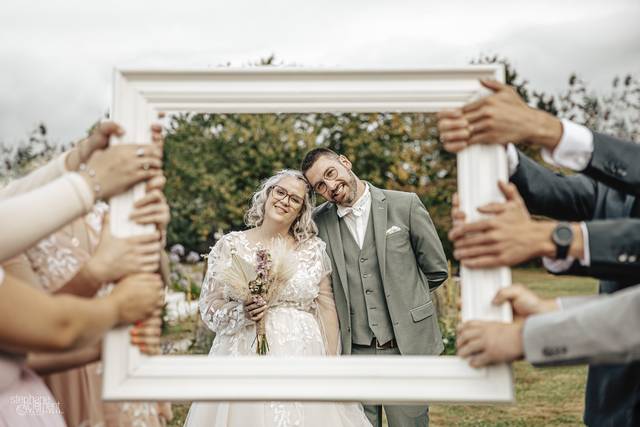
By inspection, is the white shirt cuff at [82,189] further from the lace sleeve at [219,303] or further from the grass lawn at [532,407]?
the grass lawn at [532,407]

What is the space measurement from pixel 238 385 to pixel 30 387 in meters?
0.60

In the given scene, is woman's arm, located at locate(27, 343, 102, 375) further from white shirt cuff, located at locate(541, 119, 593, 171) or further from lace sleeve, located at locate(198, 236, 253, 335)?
lace sleeve, located at locate(198, 236, 253, 335)

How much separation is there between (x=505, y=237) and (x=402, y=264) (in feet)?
7.15

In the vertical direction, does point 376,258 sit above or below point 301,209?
below

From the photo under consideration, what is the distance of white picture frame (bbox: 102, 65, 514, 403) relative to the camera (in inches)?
70.7

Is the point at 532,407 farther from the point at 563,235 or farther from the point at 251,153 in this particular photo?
the point at 563,235

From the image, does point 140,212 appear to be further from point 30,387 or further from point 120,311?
point 30,387

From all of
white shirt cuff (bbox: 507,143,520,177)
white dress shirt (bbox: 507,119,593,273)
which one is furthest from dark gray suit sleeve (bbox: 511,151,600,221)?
white dress shirt (bbox: 507,119,593,273)

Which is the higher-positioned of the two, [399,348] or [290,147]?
[290,147]

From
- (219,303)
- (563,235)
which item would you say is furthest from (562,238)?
(219,303)

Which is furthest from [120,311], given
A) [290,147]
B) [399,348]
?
[290,147]

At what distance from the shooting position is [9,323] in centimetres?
141

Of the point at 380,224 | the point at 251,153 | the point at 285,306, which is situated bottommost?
the point at 285,306

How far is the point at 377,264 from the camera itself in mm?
3877
